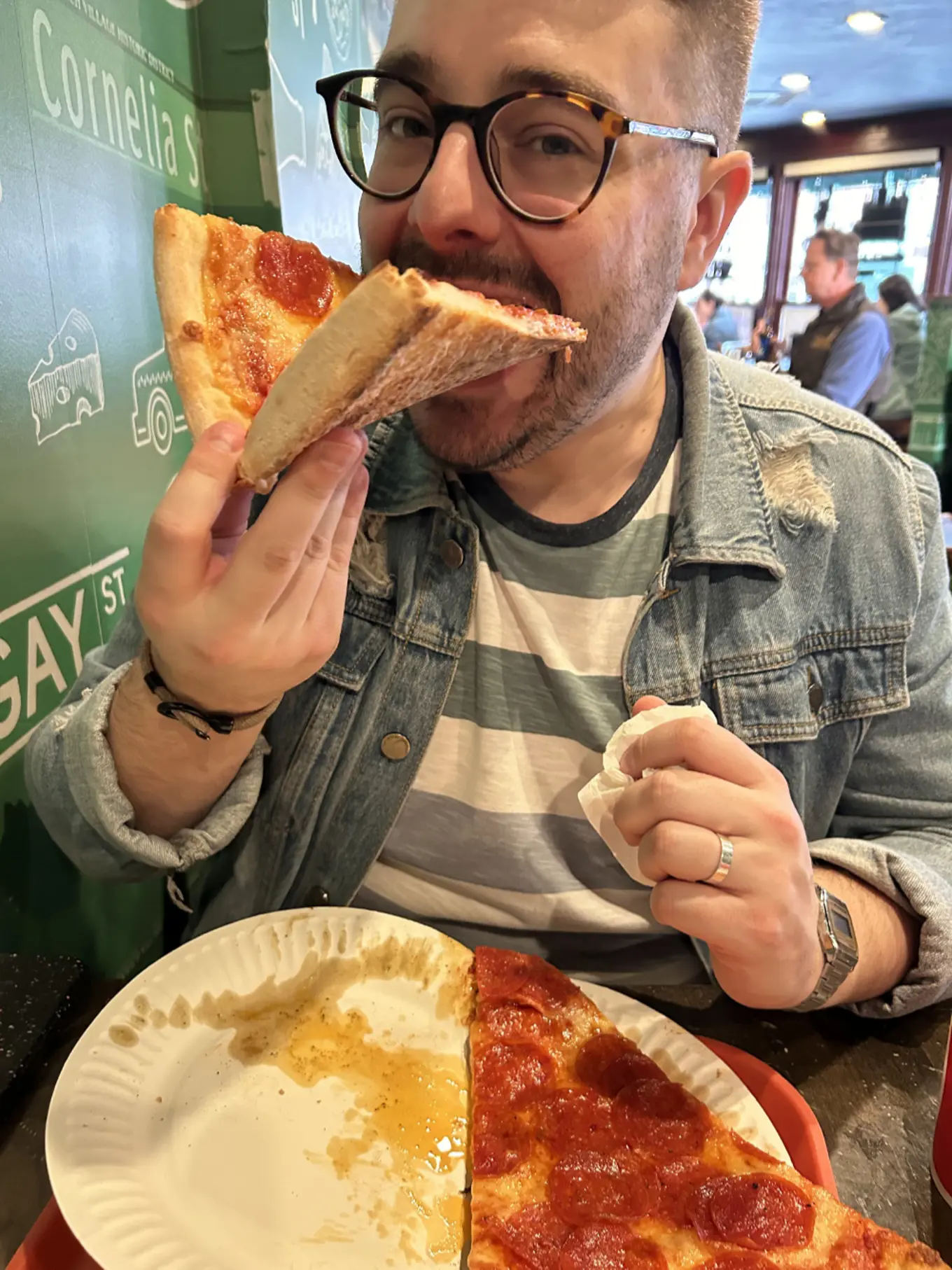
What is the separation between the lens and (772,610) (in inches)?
59.7

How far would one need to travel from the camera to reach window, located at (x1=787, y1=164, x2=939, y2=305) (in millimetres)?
11047

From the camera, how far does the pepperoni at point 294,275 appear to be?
1216 millimetres

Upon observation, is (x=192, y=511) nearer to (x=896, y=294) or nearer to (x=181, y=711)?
(x=181, y=711)

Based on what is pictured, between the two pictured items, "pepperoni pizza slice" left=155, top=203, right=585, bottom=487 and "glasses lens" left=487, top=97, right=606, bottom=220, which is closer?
"pepperoni pizza slice" left=155, top=203, right=585, bottom=487

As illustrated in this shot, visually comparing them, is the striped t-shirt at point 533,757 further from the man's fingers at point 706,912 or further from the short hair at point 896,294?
the short hair at point 896,294

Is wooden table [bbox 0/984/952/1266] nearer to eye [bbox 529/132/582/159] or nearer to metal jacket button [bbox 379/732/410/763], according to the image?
metal jacket button [bbox 379/732/410/763]

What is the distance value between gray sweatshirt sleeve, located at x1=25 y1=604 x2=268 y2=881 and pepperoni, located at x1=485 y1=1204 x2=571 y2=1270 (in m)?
0.66

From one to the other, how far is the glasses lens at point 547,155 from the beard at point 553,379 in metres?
0.09

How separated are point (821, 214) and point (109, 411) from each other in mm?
12205

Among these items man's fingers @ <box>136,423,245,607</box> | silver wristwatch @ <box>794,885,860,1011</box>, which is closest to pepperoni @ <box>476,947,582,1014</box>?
silver wristwatch @ <box>794,885,860,1011</box>

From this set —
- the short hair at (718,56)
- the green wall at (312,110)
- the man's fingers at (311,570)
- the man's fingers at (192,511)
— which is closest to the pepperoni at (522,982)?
the man's fingers at (311,570)

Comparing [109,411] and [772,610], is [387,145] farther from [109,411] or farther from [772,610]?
[772,610]

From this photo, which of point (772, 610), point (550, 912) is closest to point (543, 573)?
point (772, 610)

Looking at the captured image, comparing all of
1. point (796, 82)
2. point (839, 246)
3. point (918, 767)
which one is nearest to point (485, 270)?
point (918, 767)
